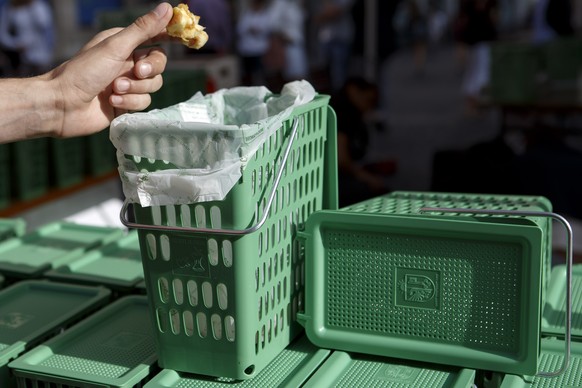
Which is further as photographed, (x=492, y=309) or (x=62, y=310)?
(x=62, y=310)

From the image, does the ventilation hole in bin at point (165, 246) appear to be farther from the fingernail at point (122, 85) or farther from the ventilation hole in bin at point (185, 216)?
the fingernail at point (122, 85)

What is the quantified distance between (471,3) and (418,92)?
2.54 metres

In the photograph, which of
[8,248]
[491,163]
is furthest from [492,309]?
[491,163]

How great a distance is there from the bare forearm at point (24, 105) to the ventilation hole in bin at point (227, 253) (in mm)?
628

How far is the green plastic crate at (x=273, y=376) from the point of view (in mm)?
1541

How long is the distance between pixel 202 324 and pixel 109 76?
2.02 ft

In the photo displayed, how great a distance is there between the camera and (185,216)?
4.75 ft

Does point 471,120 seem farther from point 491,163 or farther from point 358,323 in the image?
point 358,323

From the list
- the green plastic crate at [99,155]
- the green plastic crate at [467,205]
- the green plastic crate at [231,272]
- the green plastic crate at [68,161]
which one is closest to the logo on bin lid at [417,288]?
the green plastic crate at [467,205]

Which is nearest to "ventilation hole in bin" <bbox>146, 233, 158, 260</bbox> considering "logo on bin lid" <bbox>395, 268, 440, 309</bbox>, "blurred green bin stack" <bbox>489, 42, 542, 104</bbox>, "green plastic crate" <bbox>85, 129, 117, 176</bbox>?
"logo on bin lid" <bbox>395, 268, 440, 309</bbox>

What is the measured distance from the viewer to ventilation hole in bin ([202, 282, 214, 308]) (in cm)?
150

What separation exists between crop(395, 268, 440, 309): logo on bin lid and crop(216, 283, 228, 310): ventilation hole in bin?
0.37 m

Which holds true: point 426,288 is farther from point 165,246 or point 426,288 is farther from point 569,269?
point 165,246

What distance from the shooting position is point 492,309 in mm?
1521
